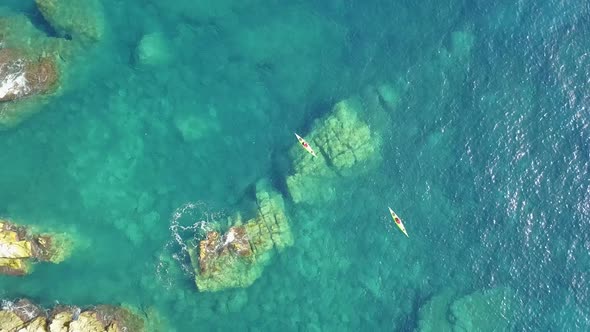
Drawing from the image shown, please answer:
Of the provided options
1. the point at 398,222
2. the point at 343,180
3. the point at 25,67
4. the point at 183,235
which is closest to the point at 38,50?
the point at 25,67

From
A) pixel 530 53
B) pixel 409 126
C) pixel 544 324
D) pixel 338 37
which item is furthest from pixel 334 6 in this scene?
pixel 544 324

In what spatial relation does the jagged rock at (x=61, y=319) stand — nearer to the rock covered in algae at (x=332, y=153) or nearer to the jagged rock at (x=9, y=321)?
the jagged rock at (x=9, y=321)

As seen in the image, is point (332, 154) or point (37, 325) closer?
point (37, 325)

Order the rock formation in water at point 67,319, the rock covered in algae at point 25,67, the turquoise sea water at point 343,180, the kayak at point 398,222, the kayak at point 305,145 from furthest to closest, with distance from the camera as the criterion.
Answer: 1. the kayak at point 305,145
2. the kayak at point 398,222
3. the rock covered in algae at point 25,67
4. the turquoise sea water at point 343,180
5. the rock formation in water at point 67,319

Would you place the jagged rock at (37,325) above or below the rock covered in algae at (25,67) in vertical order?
below

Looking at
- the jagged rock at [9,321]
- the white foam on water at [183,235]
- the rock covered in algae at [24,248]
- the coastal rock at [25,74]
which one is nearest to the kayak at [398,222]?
the white foam on water at [183,235]

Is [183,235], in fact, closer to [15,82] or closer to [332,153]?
[332,153]

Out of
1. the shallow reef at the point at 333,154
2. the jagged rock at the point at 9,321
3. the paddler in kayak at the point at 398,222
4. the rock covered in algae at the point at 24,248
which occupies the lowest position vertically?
the jagged rock at the point at 9,321
